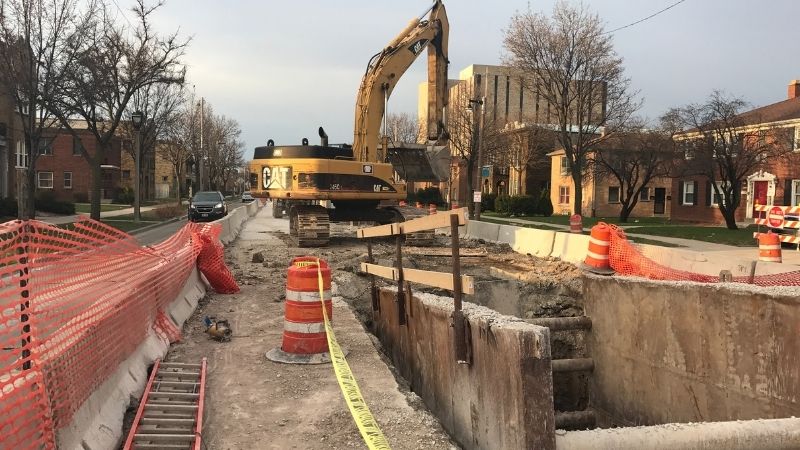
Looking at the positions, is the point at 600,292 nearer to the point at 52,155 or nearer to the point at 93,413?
the point at 93,413

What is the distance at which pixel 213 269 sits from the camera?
32.3 ft

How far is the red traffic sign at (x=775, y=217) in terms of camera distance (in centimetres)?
1766

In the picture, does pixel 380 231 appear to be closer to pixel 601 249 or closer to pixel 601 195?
pixel 601 249

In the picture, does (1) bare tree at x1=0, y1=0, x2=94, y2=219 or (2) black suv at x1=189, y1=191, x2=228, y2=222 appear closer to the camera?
(1) bare tree at x1=0, y1=0, x2=94, y2=219

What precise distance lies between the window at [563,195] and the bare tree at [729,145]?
68.1 ft

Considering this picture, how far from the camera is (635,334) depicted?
20.6 ft

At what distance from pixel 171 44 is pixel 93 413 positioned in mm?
24697

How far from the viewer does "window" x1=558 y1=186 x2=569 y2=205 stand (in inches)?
1893

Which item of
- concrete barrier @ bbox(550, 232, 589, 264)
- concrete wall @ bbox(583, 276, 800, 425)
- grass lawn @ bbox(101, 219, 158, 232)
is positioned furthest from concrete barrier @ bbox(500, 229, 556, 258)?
grass lawn @ bbox(101, 219, 158, 232)

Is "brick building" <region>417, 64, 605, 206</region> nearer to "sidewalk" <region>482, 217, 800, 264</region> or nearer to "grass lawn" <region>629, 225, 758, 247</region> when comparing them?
"grass lawn" <region>629, 225, 758, 247</region>

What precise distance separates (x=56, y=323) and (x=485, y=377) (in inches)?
116

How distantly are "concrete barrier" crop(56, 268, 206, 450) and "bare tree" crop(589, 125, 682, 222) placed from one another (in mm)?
30592

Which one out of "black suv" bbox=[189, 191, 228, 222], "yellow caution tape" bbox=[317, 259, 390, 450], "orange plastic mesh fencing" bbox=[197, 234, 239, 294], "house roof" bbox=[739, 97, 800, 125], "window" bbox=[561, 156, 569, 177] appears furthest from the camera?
"window" bbox=[561, 156, 569, 177]

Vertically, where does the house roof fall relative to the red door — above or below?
above
